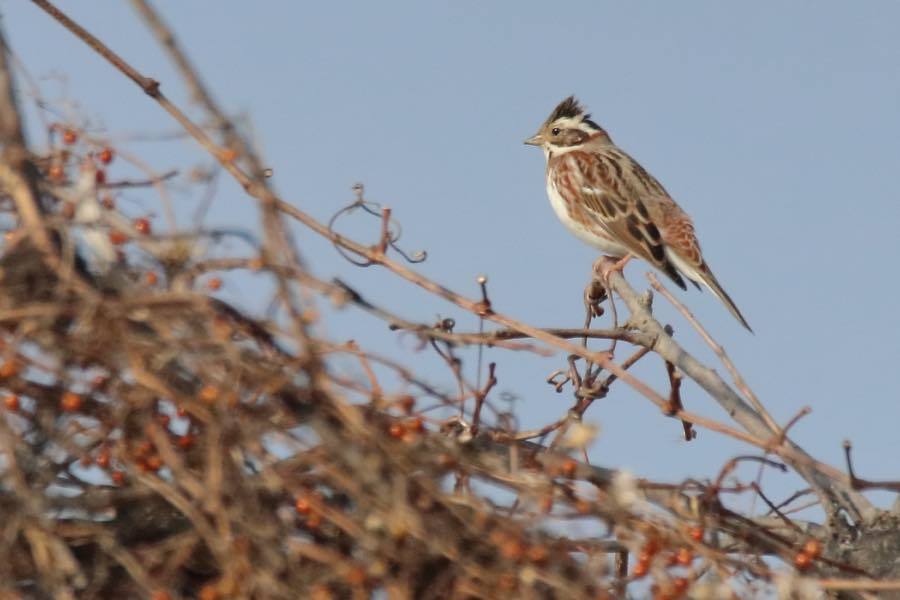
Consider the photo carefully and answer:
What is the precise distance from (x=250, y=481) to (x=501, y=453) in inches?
21.3

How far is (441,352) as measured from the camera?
3.06 m

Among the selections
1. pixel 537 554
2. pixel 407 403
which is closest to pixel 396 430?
pixel 407 403

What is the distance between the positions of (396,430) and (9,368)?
2.16 feet

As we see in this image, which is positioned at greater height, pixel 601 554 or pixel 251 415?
pixel 601 554

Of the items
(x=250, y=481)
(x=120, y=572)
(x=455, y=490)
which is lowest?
(x=120, y=572)

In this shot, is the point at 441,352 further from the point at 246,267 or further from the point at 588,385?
the point at 588,385

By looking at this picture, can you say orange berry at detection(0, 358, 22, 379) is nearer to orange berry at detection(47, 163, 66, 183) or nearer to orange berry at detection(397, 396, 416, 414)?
orange berry at detection(47, 163, 66, 183)

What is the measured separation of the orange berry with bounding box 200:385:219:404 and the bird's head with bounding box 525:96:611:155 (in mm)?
8249

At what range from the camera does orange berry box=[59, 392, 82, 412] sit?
2490 mm

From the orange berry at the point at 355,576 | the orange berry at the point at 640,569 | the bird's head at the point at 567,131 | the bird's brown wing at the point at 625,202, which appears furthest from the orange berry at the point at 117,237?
the bird's head at the point at 567,131

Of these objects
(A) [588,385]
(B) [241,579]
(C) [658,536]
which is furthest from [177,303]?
(A) [588,385]

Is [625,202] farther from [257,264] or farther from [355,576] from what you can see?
[355,576]

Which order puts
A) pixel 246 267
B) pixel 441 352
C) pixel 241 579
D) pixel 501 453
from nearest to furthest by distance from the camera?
1. pixel 241 579
2. pixel 246 267
3. pixel 501 453
4. pixel 441 352

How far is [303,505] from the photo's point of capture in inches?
97.0
